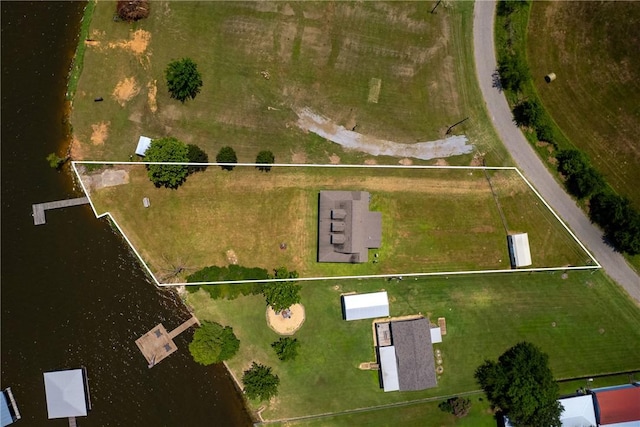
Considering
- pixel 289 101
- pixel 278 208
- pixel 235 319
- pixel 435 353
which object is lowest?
pixel 435 353

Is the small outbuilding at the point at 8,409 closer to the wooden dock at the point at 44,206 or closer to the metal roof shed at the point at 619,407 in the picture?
the wooden dock at the point at 44,206

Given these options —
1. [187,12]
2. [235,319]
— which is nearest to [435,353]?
[235,319]

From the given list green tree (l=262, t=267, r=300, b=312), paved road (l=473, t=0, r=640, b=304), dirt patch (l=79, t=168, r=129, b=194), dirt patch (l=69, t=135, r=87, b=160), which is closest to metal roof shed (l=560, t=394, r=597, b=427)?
paved road (l=473, t=0, r=640, b=304)

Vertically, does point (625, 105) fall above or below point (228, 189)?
above

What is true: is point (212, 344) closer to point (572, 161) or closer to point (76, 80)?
point (76, 80)

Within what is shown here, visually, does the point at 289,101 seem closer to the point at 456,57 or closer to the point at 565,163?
the point at 456,57

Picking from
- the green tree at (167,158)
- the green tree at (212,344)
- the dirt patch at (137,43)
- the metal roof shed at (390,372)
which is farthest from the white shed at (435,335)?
the dirt patch at (137,43)
